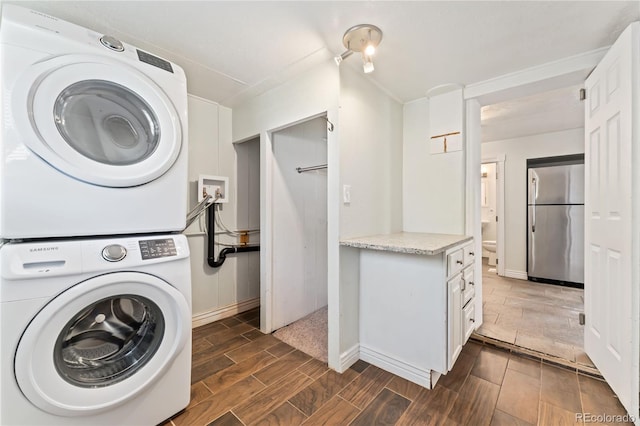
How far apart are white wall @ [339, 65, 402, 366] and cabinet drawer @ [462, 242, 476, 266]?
0.60 metres

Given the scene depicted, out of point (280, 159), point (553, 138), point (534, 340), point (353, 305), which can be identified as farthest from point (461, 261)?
point (553, 138)

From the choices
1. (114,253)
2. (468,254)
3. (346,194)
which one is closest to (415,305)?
(468,254)

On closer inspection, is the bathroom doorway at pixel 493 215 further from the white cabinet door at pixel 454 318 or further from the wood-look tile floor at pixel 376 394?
the wood-look tile floor at pixel 376 394

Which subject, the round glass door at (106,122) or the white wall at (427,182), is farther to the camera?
the white wall at (427,182)

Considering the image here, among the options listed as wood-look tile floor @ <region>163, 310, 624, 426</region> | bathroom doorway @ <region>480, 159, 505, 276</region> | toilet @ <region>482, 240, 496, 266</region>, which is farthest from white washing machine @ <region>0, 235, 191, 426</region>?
toilet @ <region>482, 240, 496, 266</region>

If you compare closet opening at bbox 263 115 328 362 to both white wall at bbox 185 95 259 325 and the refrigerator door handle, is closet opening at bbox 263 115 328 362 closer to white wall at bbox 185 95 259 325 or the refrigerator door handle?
white wall at bbox 185 95 259 325

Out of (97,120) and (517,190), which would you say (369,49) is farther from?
(517,190)

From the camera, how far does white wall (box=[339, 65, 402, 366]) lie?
5.80 ft

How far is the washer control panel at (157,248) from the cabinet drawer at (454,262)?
4.90 ft

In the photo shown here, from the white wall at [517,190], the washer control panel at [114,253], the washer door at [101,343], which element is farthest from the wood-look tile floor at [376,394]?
the white wall at [517,190]

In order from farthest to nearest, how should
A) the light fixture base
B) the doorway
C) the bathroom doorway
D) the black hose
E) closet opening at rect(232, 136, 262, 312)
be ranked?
the bathroom doorway, closet opening at rect(232, 136, 262, 312), the black hose, the doorway, the light fixture base

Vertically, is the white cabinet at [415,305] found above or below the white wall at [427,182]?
below

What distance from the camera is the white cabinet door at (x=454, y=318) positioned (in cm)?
151

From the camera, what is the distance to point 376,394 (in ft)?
4.93
